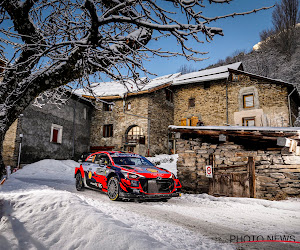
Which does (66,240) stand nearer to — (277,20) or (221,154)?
(221,154)

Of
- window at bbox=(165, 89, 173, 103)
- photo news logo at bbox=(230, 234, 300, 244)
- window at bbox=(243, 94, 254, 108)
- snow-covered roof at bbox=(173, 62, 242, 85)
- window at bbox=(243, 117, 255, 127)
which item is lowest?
photo news logo at bbox=(230, 234, 300, 244)

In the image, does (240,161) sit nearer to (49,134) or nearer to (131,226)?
(131,226)

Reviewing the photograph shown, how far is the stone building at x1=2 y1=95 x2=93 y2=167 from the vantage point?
1656 cm

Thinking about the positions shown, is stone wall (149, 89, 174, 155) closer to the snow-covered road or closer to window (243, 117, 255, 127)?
window (243, 117, 255, 127)

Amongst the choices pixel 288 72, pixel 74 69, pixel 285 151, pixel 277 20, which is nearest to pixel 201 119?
pixel 285 151

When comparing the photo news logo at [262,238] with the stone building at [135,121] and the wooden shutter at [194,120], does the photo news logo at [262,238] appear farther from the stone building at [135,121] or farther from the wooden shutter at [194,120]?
the wooden shutter at [194,120]

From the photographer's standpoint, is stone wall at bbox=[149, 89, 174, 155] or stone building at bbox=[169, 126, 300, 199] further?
stone wall at bbox=[149, 89, 174, 155]

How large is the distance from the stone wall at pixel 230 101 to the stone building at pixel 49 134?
36.4ft

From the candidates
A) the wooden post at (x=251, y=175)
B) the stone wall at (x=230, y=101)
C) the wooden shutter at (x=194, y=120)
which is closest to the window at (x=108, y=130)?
the stone wall at (x=230, y=101)

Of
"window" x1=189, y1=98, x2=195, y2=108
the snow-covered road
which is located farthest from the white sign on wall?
"window" x1=189, y1=98, x2=195, y2=108

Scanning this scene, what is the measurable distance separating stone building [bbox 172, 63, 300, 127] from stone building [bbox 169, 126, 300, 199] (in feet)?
39.1

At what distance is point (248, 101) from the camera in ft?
71.7

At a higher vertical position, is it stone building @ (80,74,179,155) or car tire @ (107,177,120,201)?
stone building @ (80,74,179,155)

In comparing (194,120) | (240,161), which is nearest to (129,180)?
(240,161)
